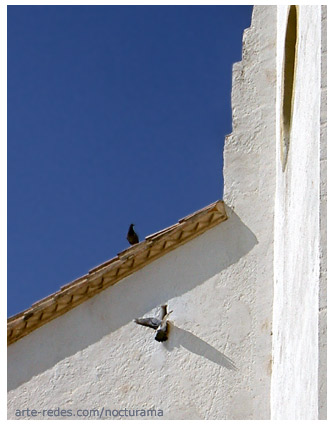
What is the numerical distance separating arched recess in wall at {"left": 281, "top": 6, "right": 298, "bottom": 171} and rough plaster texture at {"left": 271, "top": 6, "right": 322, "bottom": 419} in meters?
0.42

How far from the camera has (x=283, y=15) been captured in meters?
7.43

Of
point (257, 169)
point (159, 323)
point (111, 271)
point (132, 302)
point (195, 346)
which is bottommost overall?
point (195, 346)

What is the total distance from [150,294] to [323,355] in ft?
11.7

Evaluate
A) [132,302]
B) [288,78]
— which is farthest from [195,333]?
[288,78]

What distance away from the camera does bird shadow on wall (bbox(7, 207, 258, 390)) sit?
7.23 metres

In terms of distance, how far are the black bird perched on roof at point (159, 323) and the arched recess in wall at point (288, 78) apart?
4.36 feet

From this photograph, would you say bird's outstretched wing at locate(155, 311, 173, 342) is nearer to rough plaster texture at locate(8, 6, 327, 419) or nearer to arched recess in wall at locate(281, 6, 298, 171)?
rough plaster texture at locate(8, 6, 327, 419)

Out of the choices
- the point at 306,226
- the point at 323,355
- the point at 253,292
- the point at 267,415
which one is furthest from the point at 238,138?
the point at 323,355

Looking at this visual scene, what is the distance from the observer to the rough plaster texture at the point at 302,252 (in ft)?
13.5

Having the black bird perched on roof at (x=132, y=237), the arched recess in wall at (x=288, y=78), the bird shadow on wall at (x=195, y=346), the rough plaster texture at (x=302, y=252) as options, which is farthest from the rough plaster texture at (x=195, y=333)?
the black bird perched on roof at (x=132, y=237)

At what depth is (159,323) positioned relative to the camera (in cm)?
720

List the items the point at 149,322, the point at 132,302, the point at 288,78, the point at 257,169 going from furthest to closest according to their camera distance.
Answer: the point at 257,169 < the point at 132,302 < the point at 149,322 < the point at 288,78

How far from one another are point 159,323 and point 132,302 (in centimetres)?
25

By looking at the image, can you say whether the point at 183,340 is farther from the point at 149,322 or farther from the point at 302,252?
the point at 302,252
